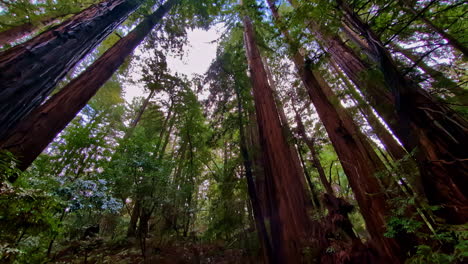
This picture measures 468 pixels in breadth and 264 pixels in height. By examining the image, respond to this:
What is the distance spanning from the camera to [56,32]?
7.87 ft

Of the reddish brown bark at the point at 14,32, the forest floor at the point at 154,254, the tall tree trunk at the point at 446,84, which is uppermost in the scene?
the reddish brown bark at the point at 14,32

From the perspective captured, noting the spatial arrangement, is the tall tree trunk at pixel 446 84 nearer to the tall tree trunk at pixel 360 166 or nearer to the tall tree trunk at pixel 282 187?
the tall tree trunk at pixel 360 166

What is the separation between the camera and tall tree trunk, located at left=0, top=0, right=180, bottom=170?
2357 millimetres

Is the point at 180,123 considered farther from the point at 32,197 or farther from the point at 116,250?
the point at 32,197

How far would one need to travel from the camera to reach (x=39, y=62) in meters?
2.05

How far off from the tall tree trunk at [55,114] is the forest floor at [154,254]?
3.43 m

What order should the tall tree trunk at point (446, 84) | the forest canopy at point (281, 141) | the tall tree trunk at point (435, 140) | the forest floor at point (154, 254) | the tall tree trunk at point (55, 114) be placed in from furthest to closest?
1. the forest floor at point (154, 254)
2. the tall tree trunk at point (55, 114)
3. the tall tree trunk at point (446, 84)
4. the forest canopy at point (281, 141)
5. the tall tree trunk at point (435, 140)

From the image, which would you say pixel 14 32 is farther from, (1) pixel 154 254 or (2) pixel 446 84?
(2) pixel 446 84

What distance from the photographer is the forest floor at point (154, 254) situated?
15.0ft

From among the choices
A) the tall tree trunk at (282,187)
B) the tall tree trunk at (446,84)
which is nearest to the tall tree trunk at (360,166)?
the tall tree trunk at (282,187)

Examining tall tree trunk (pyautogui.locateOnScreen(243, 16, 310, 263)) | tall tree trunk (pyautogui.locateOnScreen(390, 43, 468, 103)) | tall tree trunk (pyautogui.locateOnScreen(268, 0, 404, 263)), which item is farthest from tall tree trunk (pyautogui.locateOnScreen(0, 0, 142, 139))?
tall tree trunk (pyautogui.locateOnScreen(390, 43, 468, 103))

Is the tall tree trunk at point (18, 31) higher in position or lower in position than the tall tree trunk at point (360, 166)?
higher

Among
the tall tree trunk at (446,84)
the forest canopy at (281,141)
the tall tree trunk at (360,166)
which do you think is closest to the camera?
the forest canopy at (281,141)

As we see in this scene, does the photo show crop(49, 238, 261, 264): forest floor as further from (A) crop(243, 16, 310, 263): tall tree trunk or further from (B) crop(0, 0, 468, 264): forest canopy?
(A) crop(243, 16, 310, 263): tall tree trunk
